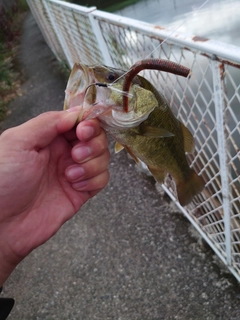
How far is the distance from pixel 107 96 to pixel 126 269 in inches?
81.5

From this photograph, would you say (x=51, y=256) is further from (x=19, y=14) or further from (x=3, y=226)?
(x=19, y=14)

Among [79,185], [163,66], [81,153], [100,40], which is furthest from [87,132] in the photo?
[100,40]

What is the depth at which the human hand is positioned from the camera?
4.96 ft

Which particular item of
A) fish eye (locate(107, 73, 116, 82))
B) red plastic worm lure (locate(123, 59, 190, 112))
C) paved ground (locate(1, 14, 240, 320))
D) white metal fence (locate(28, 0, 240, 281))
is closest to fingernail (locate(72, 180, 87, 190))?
fish eye (locate(107, 73, 116, 82))

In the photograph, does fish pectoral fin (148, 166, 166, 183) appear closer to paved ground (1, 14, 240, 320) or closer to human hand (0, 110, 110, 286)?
human hand (0, 110, 110, 286)

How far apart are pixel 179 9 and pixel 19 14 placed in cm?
1219

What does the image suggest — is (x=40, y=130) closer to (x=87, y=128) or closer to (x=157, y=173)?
(x=87, y=128)

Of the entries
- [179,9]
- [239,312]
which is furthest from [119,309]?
[179,9]

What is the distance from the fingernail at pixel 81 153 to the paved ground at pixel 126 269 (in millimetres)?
1611

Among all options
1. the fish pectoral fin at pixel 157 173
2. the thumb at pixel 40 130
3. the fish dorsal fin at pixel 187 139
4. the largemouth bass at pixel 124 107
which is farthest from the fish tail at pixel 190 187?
the thumb at pixel 40 130

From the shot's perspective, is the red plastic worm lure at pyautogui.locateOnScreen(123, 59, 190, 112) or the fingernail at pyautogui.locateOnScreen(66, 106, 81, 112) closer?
the red plastic worm lure at pyautogui.locateOnScreen(123, 59, 190, 112)

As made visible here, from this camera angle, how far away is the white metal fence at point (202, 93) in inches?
66.2

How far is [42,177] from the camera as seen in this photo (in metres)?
1.70

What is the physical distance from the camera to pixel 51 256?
3205mm
